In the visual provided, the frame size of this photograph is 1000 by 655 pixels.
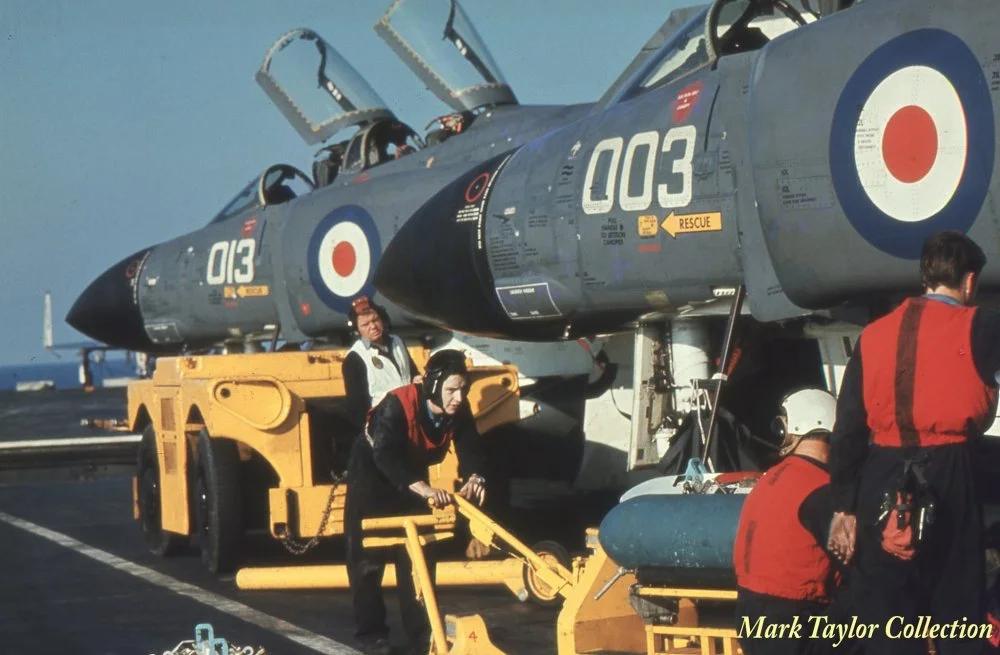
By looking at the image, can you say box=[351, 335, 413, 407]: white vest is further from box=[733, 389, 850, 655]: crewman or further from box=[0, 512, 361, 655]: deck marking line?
box=[733, 389, 850, 655]: crewman

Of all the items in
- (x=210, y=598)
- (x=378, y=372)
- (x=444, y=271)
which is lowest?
(x=210, y=598)

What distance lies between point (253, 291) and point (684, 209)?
9339 millimetres

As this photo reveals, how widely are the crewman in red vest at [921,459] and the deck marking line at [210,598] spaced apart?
3.45 m

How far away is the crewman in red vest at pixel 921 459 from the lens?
462cm

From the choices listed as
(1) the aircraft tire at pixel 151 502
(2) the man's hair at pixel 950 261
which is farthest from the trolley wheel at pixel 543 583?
(2) the man's hair at pixel 950 261

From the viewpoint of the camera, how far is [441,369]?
7.21 meters

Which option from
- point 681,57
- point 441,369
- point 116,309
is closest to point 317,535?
point 441,369

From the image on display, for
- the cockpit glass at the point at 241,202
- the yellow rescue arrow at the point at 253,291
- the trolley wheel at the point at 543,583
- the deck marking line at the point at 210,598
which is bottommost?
the deck marking line at the point at 210,598

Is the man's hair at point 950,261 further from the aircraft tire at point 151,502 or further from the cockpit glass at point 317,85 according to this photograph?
the cockpit glass at point 317,85

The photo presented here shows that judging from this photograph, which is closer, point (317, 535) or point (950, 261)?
point (950, 261)

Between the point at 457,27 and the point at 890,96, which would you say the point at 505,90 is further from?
the point at 890,96

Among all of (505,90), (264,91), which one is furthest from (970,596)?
(264,91)

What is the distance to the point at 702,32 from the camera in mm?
9336

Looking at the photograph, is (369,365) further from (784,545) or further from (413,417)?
(784,545)
